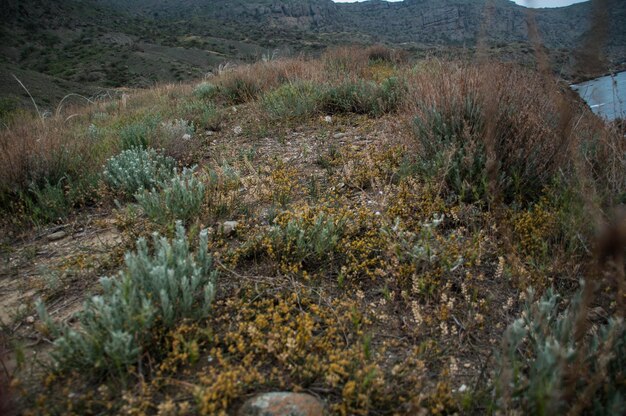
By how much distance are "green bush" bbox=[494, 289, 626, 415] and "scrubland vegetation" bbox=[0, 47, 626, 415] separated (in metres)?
0.01

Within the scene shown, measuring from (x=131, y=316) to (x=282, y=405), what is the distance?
0.86 m

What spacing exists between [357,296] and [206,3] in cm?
12773

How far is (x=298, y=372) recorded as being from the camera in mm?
1774

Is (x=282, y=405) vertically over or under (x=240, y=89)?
under

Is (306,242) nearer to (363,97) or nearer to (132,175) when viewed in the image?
(132,175)

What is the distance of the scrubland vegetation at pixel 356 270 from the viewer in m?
1.63

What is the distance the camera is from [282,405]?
1.62m

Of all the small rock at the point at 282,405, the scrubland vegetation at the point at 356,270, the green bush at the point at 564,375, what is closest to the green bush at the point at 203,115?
the scrubland vegetation at the point at 356,270

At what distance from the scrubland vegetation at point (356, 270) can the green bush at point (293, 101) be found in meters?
1.49

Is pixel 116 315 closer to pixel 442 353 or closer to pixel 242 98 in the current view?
pixel 442 353

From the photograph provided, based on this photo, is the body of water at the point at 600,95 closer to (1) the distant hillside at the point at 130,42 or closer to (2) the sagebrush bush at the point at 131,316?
(1) the distant hillside at the point at 130,42

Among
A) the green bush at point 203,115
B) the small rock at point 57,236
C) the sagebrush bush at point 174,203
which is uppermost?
the green bush at point 203,115

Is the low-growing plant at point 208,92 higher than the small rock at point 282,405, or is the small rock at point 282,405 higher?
the low-growing plant at point 208,92

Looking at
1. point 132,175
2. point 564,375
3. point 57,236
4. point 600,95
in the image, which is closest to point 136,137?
point 132,175
